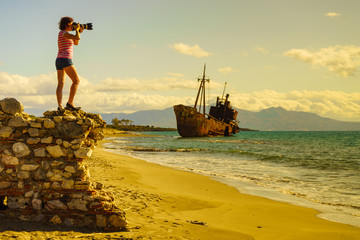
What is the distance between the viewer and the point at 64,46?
6.70 metres

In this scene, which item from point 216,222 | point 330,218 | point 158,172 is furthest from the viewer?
point 158,172

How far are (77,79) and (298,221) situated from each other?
21.4ft

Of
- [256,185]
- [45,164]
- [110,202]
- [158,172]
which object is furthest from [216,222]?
[158,172]

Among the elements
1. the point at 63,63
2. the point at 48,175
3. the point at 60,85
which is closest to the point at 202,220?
the point at 48,175

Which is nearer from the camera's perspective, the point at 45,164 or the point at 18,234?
the point at 18,234

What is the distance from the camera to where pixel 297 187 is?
13.2 metres

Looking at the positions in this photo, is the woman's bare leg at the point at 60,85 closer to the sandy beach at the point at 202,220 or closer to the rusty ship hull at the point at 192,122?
the sandy beach at the point at 202,220

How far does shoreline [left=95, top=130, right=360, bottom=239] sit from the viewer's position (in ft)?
22.8

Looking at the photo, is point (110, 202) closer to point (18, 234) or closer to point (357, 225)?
point (18, 234)

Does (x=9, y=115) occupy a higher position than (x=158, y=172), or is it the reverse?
(x=9, y=115)

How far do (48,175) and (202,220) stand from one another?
379 cm

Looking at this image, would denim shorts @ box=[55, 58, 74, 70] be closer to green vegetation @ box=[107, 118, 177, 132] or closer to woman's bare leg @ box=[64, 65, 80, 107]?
woman's bare leg @ box=[64, 65, 80, 107]

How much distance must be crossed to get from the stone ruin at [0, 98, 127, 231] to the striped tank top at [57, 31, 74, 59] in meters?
1.41

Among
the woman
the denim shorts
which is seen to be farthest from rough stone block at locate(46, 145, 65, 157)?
the denim shorts
